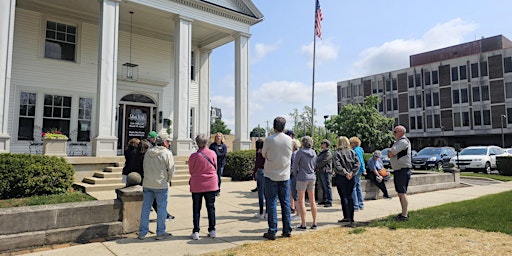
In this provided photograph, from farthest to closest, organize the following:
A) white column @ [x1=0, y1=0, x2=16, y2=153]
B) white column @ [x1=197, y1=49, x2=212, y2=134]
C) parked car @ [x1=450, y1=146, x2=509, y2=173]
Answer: parked car @ [x1=450, y1=146, x2=509, y2=173] < white column @ [x1=197, y1=49, x2=212, y2=134] < white column @ [x1=0, y1=0, x2=16, y2=153]

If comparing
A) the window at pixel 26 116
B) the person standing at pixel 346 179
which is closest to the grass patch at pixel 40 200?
the person standing at pixel 346 179

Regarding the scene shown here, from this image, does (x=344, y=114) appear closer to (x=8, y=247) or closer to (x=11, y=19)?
(x=11, y=19)

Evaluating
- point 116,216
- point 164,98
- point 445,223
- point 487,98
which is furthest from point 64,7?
point 487,98

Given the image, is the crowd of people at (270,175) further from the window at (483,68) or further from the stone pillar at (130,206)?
the window at (483,68)

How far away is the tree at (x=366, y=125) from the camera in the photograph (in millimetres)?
40062

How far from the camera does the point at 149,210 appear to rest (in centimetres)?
572

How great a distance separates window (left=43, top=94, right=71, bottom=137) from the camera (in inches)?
576

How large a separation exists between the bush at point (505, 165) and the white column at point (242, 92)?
48.6ft

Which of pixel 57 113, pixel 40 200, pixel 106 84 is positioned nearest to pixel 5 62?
pixel 106 84

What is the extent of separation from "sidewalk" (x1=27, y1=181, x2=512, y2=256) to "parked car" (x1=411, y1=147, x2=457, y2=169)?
11.6 metres

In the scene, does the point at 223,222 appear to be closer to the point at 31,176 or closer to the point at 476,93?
the point at 31,176

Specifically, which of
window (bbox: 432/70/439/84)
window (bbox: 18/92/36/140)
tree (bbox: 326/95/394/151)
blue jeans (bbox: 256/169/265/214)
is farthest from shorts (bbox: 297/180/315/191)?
window (bbox: 432/70/439/84)

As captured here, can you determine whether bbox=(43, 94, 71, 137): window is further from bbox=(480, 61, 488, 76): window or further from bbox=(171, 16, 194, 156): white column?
bbox=(480, 61, 488, 76): window

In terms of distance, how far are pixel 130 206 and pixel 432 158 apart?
71.0 ft
